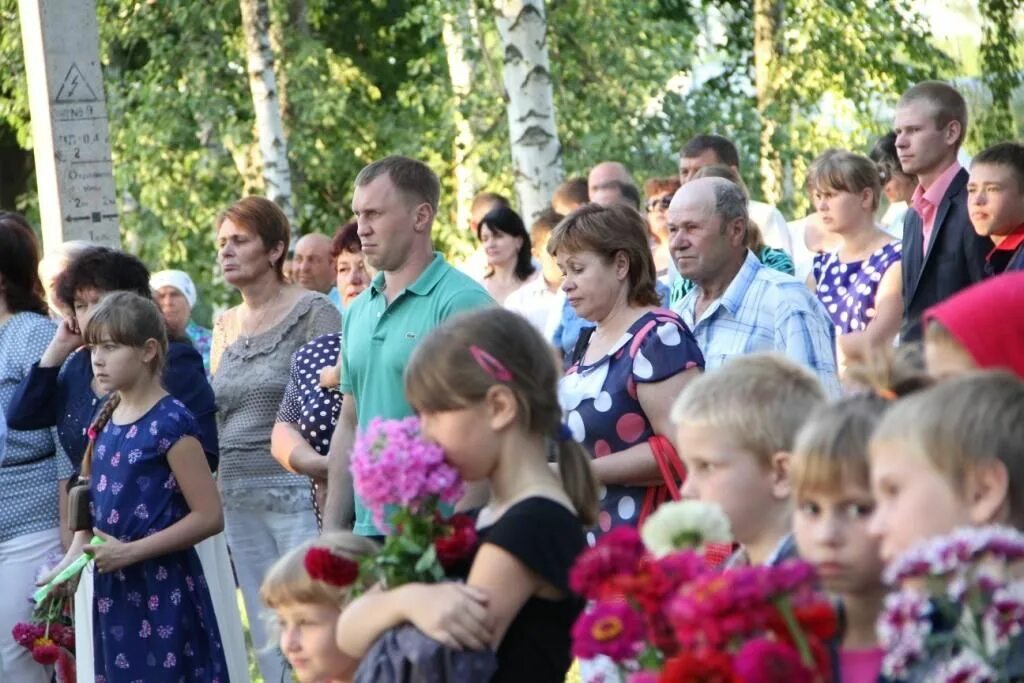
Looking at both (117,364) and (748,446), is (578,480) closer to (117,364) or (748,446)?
(748,446)

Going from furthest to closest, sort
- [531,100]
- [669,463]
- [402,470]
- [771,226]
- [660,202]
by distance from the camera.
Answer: [531,100]
[771,226]
[660,202]
[669,463]
[402,470]

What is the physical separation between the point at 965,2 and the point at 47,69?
5.43 m

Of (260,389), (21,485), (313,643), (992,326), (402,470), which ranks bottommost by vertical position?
(21,485)

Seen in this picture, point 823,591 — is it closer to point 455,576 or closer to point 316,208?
point 455,576

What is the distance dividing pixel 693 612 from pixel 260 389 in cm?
557

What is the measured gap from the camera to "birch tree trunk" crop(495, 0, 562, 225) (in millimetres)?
12508

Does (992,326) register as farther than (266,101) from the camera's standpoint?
No

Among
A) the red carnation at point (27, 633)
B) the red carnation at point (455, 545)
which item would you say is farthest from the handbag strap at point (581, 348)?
the red carnation at point (27, 633)

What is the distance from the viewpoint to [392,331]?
6180 mm

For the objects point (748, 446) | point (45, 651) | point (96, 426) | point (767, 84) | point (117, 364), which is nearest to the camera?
point (748, 446)

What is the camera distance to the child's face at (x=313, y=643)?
4496 mm

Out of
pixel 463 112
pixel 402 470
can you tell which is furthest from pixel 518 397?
pixel 463 112

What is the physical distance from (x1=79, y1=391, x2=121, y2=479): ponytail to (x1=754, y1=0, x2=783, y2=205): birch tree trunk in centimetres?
1204

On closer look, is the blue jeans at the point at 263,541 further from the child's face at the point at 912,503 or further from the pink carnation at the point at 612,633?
the child's face at the point at 912,503
